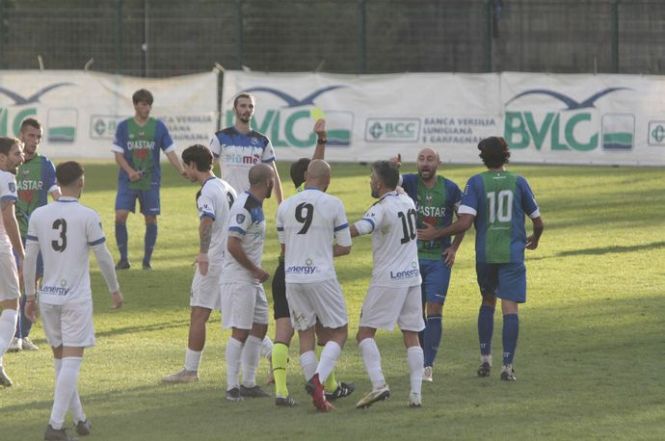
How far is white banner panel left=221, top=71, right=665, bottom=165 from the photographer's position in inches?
1179

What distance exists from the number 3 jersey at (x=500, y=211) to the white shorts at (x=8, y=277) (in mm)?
3791

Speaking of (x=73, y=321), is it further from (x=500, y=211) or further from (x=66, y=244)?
(x=500, y=211)

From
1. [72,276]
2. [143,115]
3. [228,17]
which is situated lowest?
[72,276]

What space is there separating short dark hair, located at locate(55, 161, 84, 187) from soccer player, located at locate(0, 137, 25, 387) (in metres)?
2.00

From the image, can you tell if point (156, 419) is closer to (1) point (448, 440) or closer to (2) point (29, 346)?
(1) point (448, 440)

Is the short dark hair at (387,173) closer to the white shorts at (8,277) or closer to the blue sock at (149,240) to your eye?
the white shorts at (8,277)

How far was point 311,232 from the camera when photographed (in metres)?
11.5

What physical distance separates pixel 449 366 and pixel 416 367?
6.60 feet

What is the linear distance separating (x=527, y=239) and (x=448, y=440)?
10.1ft

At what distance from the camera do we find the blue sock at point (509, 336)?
41.5ft

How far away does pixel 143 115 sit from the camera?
19156 millimetres

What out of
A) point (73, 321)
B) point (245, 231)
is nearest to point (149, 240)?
point (245, 231)

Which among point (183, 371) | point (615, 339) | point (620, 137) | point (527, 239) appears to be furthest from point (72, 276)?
point (620, 137)

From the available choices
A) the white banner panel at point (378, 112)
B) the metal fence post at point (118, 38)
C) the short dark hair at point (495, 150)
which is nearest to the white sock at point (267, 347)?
the short dark hair at point (495, 150)
